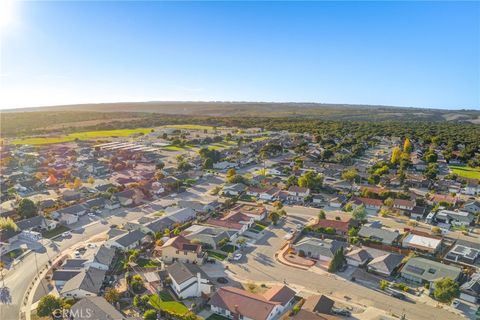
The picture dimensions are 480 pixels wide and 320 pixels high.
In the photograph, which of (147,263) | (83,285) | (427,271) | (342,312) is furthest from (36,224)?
(427,271)

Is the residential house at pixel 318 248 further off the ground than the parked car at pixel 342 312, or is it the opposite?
the residential house at pixel 318 248

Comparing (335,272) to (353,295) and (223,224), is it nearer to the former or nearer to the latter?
(353,295)

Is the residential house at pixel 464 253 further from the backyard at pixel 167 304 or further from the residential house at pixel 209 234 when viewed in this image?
the backyard at pixel 167 304

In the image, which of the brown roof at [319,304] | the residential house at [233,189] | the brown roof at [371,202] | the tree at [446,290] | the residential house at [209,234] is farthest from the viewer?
the residential house at [233,189]

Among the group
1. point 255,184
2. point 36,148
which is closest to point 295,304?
point 255,184

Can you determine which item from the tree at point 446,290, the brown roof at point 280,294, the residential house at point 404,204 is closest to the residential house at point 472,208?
the residential house at point 404,204
